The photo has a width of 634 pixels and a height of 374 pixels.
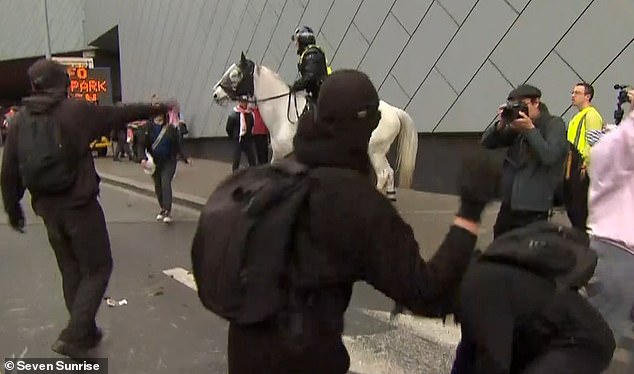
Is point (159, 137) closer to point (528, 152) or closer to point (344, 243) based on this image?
point (528, 152)

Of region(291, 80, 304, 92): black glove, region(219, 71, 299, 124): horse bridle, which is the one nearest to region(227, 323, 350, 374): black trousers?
region(291, 80, 304, 92): black glove

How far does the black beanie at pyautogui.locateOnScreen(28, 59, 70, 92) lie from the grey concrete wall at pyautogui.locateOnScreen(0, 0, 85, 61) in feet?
109

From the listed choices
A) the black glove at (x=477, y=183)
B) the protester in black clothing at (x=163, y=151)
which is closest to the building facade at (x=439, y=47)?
the protester in black clothing at (x=163, y=151)

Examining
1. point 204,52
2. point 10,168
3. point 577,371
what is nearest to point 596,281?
point 577,371

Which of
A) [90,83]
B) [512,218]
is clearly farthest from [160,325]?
[90,83]

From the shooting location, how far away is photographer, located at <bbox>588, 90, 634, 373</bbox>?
3.25 m

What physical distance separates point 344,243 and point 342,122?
0.38 m

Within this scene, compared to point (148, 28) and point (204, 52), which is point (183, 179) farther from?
point (148, 28)

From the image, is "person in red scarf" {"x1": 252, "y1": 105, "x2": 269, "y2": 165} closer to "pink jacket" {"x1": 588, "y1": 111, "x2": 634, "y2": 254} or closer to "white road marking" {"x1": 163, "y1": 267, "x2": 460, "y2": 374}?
"white road marking" {"x1": 163, "y1": 267, "x2": 460, "y2": 374}

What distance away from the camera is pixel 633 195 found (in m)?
3.30

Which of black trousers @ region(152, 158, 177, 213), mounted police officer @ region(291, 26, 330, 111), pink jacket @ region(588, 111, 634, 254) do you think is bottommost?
black trousers @ region(152, 158, 177, 213)

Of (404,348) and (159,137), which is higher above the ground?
(404,348)

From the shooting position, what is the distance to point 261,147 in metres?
14.4

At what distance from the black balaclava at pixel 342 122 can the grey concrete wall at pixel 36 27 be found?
35947 mm
